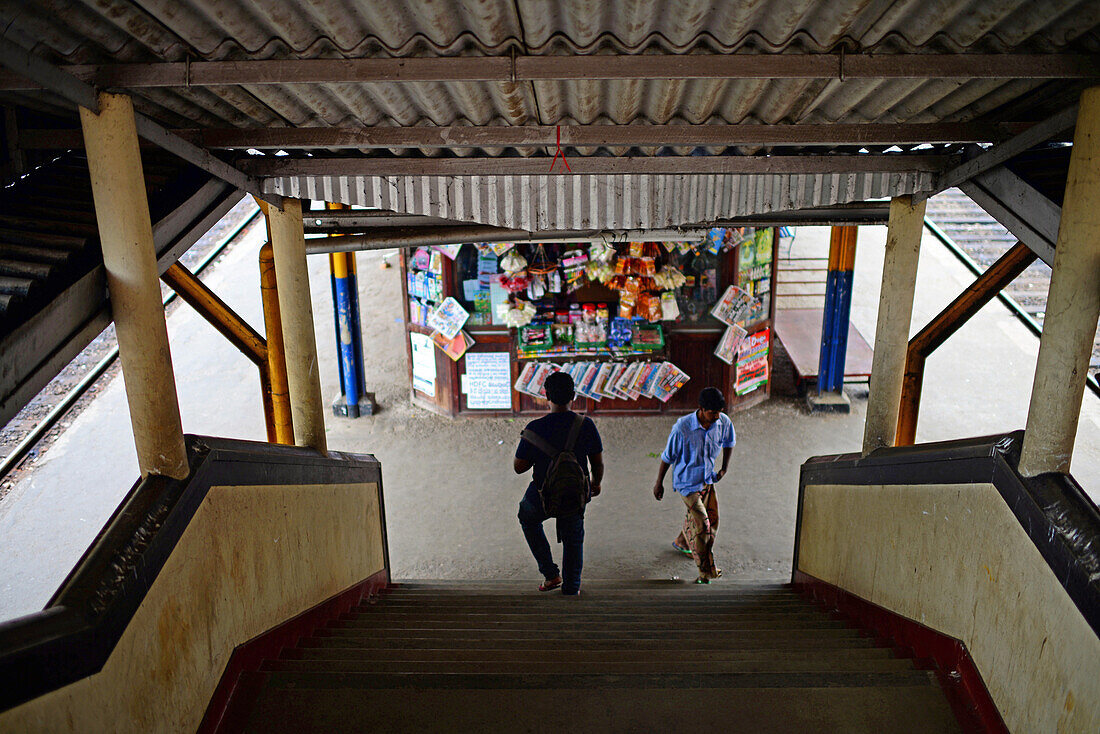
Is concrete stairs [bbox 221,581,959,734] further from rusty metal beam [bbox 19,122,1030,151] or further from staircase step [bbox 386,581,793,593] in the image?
rusty metal beam [bbox 19,122,1030,151]

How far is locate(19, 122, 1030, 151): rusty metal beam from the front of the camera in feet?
12.3

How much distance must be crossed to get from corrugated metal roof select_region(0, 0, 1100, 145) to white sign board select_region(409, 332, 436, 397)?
6100mm

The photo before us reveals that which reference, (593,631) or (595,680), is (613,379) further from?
(595,680)

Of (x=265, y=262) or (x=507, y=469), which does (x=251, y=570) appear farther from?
(x=507, y=469)

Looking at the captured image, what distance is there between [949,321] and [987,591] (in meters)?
3.08

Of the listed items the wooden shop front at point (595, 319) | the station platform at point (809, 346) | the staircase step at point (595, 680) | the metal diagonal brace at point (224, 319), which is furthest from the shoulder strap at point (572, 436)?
the station platform at point (809, 346)

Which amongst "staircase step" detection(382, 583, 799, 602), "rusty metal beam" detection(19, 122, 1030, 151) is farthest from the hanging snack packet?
"rusty metal beam" detection(19, 122, 1030, 151)

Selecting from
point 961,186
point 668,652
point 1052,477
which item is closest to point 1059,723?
point 1052,477

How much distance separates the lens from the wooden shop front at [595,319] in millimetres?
8750

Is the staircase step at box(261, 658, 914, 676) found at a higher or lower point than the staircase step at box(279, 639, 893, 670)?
higher

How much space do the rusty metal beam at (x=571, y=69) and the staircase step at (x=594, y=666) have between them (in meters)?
2.40

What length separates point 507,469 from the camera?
8.66 metres

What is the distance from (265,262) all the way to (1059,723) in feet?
16.5

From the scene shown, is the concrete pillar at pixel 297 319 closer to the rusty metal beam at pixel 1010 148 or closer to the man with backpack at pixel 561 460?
the man with backpack at pixel 561 460
